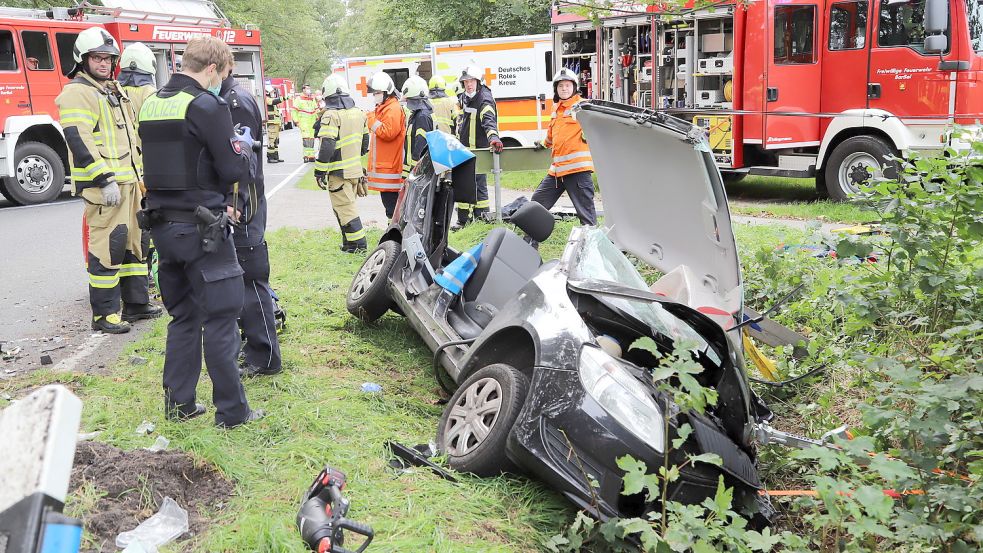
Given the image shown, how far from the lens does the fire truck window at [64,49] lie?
1417 centimetres

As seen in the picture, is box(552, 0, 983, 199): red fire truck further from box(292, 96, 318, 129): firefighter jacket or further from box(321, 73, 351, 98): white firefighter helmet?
box(292, 96, 318, 129): firefighter jacket

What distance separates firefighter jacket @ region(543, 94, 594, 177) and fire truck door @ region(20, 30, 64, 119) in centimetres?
962

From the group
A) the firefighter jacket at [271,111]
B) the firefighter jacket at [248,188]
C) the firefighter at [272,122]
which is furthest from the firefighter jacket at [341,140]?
the firefighter jacket at [271,111]

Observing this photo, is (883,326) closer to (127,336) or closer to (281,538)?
(281,538)

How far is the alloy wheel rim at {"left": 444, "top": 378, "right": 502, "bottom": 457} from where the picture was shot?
11.3ft

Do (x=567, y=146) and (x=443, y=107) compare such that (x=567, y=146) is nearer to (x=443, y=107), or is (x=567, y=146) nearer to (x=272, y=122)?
(x=443, y=107)

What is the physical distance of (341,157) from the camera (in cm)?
877

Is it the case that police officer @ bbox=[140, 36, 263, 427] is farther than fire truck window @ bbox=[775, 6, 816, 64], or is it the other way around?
fire truck window @ bbox=[775, 6, 816, 64]

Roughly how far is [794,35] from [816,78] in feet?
2.22

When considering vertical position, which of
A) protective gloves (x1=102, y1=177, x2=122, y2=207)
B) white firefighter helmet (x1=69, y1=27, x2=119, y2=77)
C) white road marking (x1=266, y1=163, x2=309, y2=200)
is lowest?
white road marking (x1=266, y1=163, x2=309, y2=200)

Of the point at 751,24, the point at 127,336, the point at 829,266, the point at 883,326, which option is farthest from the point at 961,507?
the point at 751,24

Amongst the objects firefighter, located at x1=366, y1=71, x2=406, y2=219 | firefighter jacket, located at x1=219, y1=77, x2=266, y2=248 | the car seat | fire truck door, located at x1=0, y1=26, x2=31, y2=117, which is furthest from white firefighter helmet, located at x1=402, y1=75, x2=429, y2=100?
fire truck door, located at x1=0, y1=26, x2=31, y2=117

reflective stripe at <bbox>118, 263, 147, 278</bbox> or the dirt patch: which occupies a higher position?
reflective stripe at <bbox>118, 263, 147, 278</bbox>

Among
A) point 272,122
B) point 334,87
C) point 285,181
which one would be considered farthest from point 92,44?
point 272,122
